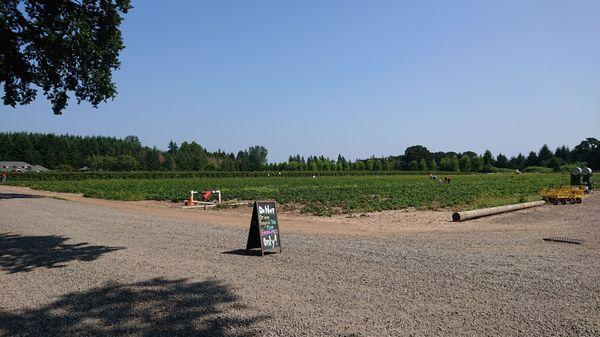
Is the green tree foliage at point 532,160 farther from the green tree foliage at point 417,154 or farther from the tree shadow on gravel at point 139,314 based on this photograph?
the tree shadow on gravel at point 139,314

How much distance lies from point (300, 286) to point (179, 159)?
15451 cm

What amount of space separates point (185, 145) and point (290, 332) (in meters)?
183

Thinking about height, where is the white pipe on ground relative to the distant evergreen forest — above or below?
below

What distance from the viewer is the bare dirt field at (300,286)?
18.2ft

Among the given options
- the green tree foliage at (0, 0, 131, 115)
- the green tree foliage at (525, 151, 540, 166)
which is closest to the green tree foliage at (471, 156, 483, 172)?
the green tree foliage at (525, 151, 540, 166)

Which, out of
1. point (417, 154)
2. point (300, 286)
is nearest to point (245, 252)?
point (300, 286)

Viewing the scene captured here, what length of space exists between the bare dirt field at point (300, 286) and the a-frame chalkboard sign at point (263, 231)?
13.5 inches

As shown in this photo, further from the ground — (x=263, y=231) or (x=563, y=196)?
(x=263, y=231)

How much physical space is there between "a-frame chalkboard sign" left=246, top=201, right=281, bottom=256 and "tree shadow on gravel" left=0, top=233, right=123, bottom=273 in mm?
3321

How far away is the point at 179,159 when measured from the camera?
15625 centimetres

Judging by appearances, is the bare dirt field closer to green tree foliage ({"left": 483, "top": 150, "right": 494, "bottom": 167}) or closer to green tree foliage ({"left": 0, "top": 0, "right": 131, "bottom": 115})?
green tree foliage ({"left": 0, "top": 0, "right": 131, "bottom": 115})

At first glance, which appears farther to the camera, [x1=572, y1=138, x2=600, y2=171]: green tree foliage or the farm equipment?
[x1=572, y1=138, x2=600, y2=171]: green tree foliage

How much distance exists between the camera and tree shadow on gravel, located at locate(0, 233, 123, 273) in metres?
9.20

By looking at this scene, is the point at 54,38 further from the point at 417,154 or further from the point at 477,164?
the point at 417,154
